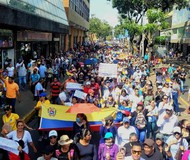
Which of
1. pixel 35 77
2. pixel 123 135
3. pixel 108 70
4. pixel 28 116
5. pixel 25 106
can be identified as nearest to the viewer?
pixel 123 135

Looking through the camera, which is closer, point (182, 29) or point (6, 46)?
point (6, 46)

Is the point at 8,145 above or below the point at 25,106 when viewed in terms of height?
above

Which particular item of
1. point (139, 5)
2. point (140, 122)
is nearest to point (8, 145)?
point (140, 122)

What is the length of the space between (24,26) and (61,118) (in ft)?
27.7

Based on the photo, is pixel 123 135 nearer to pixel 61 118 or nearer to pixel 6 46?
pixel 61 118

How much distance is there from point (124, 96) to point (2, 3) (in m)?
6.16

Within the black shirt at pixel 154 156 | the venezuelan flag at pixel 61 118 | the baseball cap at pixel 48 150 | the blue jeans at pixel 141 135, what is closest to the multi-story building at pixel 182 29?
the venezuelan flag at pixel 61 118

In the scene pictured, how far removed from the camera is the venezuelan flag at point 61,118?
9.02 m

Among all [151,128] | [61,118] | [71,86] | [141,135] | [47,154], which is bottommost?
[151,128]

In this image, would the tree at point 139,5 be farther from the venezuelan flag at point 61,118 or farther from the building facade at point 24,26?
the venezuelan flag at point 61,118

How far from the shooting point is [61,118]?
30.1 ft

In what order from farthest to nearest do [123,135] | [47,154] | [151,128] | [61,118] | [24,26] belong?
[24,26], [151,128], [61,118], [123,135], [47,154]

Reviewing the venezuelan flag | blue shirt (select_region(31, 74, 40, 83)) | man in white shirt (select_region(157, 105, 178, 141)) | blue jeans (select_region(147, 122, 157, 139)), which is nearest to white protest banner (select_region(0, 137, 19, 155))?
the venezuelan flag

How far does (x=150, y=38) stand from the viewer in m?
32.1
